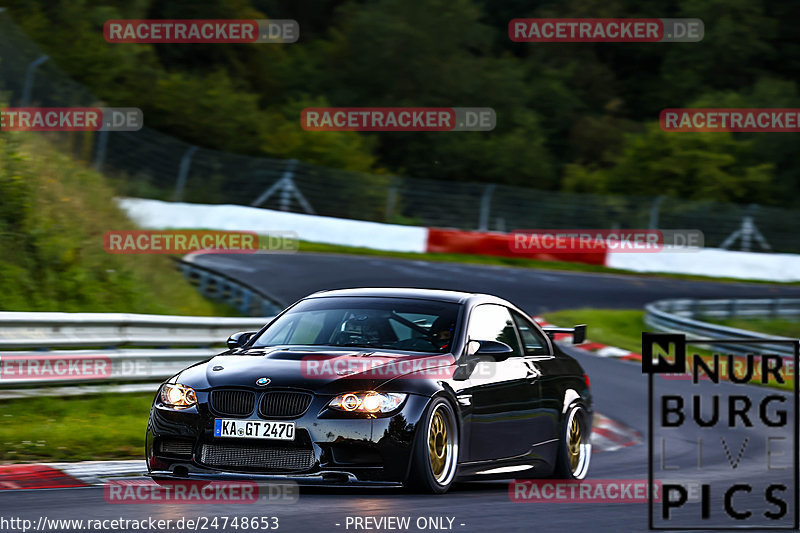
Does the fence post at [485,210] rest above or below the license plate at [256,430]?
above

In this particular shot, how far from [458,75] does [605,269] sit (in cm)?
2241

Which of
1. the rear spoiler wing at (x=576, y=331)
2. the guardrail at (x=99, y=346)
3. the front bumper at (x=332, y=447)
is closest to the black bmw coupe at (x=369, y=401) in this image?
the front bumper at (x=332, y=447)

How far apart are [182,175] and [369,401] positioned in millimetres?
25159

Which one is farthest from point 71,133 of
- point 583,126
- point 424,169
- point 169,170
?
point 583,126

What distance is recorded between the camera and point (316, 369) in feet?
24.4

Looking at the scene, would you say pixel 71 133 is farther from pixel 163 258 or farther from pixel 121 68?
pixel 121 68

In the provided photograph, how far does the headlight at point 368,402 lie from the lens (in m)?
7.21

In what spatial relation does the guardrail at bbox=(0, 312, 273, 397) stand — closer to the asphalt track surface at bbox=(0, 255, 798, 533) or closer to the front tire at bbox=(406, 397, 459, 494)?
the asphalt track surface at bbox=(0, 255, 798, 533)

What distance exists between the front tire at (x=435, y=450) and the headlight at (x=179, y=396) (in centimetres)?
132

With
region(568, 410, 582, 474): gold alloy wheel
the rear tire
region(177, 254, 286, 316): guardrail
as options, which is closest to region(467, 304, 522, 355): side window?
the rear tire

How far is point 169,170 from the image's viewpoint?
1246 inches

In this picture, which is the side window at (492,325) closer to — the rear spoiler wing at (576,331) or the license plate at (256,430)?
the rear spoiler wing at (576,331)

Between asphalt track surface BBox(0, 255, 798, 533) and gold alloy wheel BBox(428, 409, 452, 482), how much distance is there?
20 cm

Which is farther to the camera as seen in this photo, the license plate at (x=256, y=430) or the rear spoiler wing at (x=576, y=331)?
the rear spoiler wing at (x=576, y=331)
